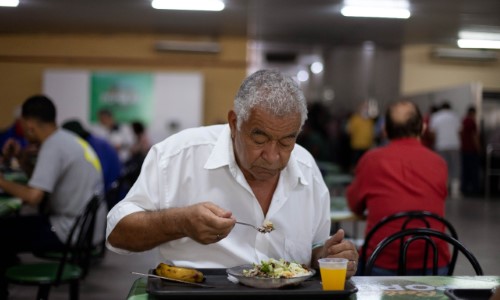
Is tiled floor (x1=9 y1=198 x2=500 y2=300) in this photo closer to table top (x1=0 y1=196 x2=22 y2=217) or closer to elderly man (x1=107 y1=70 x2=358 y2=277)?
elderly man (x1=107 y1=70 x2=358 y2=277)

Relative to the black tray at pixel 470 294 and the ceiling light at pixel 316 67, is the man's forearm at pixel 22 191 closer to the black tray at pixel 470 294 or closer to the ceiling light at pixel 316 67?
the black tray at pixel 470 294

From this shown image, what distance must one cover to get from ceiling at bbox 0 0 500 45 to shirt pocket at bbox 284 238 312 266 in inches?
302

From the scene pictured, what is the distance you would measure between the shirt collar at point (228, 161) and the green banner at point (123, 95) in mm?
10272

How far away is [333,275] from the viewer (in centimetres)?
160

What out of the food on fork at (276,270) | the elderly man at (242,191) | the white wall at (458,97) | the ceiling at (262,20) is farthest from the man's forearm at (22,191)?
the white wall at (458,97)

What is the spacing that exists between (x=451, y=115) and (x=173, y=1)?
5.51 m

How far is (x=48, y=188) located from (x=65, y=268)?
1.63ft

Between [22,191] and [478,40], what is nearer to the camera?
[22,191]

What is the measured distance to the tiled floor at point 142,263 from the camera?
471 cm

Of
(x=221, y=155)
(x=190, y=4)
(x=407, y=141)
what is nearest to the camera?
(x=221, y=155)

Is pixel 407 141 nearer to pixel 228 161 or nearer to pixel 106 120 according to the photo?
pixel 228 161

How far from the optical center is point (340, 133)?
59.7ft

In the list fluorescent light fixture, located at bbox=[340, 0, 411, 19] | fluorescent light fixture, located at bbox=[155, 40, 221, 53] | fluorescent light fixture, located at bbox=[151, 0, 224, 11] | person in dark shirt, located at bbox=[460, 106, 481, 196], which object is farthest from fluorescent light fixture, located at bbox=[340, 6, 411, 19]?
fluorescent light fixture, located at bbox=[155, 40, 221, 53]

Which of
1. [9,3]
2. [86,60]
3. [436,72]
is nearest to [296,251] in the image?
[9,3]
